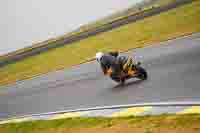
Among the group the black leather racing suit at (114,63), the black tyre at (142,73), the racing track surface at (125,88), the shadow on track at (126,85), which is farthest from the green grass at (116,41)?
the black tyre at (142,73)

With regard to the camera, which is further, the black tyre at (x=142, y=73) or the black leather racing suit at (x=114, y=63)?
the black leather racing suit at (x=114, y=63)

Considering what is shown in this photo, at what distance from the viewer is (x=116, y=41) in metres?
30.0

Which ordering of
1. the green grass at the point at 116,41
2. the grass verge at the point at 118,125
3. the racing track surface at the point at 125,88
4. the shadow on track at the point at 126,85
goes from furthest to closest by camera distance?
the green grass at the point at 116,41 → the shadow on track at the point at 126,85 → the racing track surface at the point at 125,88 → the grass verge at the point at 118,125

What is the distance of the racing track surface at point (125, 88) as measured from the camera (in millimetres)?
11617

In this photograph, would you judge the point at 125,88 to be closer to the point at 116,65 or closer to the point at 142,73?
the point at 142,73

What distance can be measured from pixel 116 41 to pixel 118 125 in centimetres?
2095

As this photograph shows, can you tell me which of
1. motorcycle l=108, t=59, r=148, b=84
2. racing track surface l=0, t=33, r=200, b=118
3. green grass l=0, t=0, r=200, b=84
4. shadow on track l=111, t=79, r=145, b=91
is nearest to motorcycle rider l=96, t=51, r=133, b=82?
motorcycle l=108, t=59, r=148, b=84

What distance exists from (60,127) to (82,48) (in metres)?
20.7

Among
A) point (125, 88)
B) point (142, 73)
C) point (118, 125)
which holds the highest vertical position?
point (142, 73)

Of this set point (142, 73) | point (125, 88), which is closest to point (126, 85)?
point (125, 88)

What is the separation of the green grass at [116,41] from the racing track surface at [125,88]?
421 cm

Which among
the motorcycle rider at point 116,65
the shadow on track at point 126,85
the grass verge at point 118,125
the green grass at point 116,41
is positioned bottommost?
the grass verge at point 118,125

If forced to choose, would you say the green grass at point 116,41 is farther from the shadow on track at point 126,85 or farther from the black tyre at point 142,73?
the black tyre at point 142,73

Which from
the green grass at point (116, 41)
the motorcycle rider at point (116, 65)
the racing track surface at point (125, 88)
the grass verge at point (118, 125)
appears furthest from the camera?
the green grass at point (116, 41)
